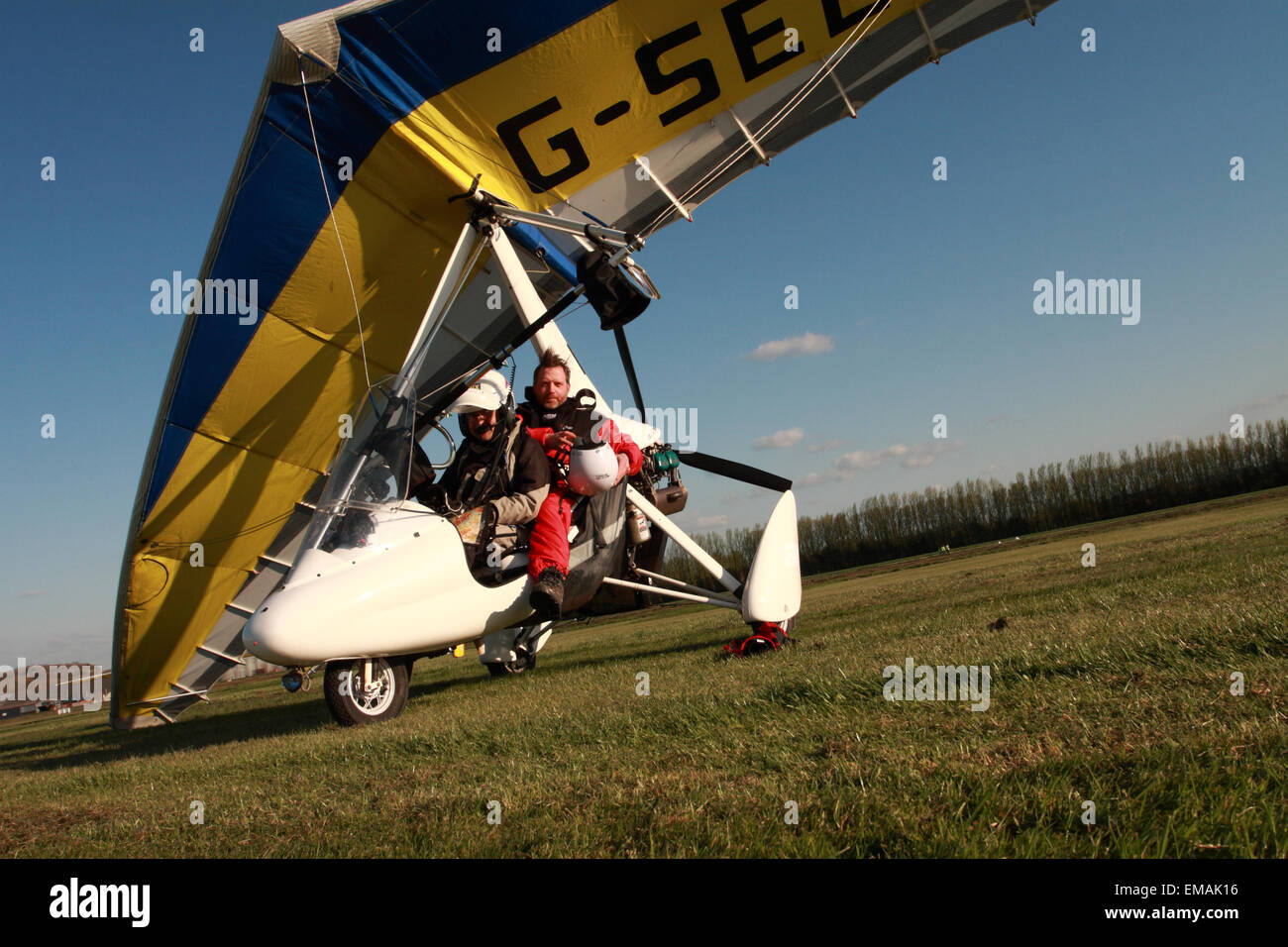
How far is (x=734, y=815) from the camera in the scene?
2127mm

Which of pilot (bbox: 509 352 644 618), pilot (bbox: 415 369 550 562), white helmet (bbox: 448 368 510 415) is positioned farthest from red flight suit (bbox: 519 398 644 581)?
white helmet (bbox: 448 368 510 415)

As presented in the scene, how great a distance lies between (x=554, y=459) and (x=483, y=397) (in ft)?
2.68

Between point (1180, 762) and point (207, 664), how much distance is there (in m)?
9.42

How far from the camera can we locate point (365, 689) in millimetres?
5797

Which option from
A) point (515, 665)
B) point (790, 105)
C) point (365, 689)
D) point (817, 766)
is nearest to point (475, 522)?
point (365, 689)

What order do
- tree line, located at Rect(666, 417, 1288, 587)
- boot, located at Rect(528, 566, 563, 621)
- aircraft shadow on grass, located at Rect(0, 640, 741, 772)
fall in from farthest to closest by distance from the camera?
1. tree line, located at Rect(666, 417, 1288, 587)
2. aircraft shadow on grass, located at Rect(0, 640, 741, 772)
3. boot, located at Rect(528, 566, 563, 621)

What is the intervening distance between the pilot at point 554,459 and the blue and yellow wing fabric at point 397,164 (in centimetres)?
148

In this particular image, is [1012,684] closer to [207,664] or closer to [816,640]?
[816,640]

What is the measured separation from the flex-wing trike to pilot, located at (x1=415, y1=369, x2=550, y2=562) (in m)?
0.12

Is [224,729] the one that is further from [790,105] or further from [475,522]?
[790,105]

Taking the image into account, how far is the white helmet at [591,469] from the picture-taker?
231 inches

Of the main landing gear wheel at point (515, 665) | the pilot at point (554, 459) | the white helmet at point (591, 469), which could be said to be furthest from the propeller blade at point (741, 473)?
the main landing gear wheel at point (515, 665)

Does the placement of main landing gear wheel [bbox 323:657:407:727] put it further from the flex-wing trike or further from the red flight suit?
the red flight suit

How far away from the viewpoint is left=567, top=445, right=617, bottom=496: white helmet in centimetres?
586
